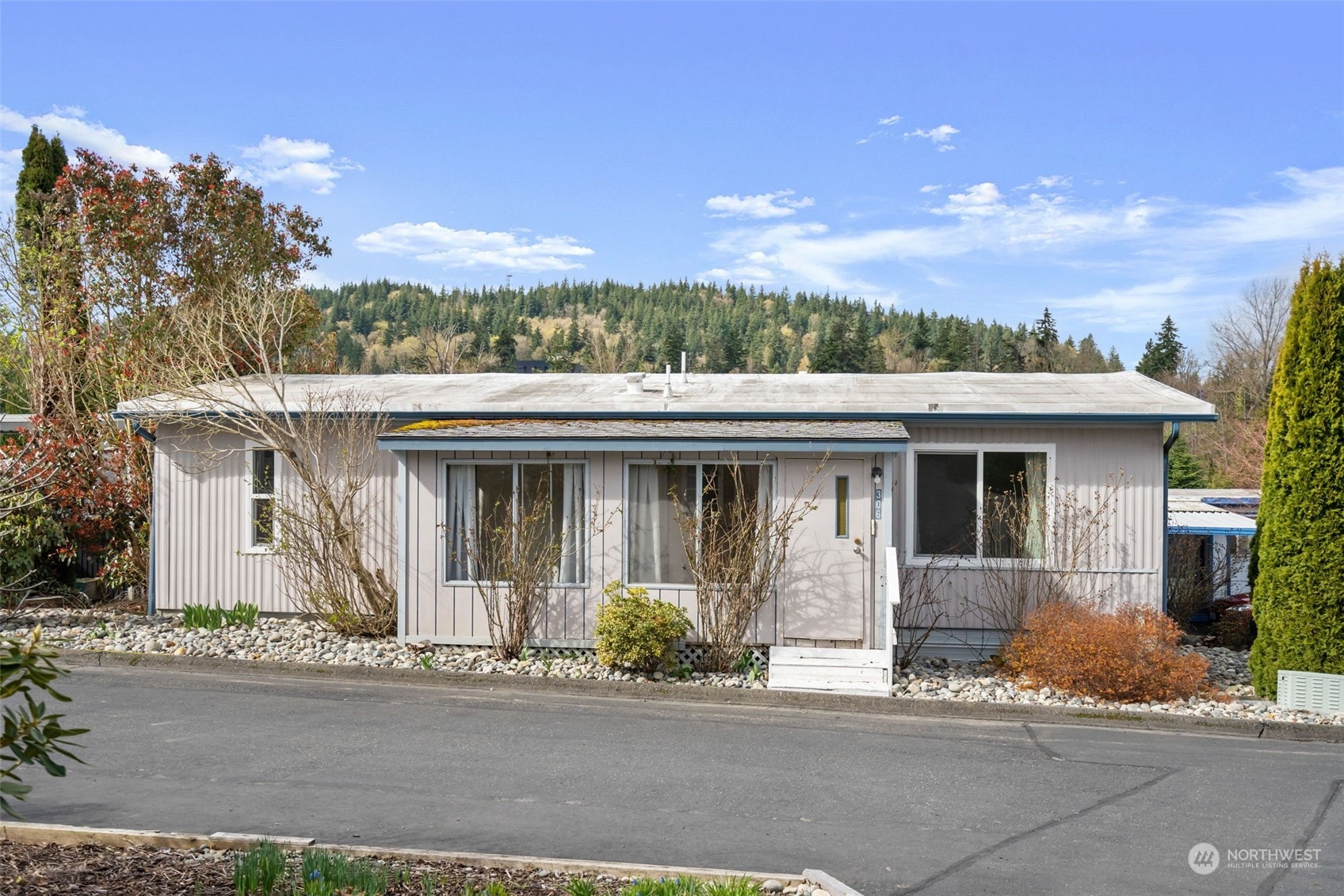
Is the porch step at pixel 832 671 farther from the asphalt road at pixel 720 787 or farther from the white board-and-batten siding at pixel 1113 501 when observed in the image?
the white board-and-batten siding at pixel 1113 501

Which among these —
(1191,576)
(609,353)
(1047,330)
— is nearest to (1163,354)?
(1047,330)


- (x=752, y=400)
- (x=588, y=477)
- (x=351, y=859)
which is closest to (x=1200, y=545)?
(x=752, y=400)

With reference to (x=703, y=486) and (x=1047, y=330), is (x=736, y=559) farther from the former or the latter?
(x=1047, y=330)

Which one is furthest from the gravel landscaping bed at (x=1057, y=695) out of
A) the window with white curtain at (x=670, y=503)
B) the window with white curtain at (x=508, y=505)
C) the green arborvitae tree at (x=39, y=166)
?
the green arborvitae tree at (x=39, y=166)

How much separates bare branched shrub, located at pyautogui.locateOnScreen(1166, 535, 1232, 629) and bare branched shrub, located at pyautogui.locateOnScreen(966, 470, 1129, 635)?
3.03 metres

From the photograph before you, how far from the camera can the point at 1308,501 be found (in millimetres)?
9906

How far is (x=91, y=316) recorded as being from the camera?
18.5m

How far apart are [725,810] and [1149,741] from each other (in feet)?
14.2

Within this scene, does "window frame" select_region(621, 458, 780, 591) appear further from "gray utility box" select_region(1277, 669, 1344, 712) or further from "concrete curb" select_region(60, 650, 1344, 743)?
"gray utility box" select_region(1277, 669, 1344, 712)

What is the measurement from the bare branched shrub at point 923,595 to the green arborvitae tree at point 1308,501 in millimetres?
3186

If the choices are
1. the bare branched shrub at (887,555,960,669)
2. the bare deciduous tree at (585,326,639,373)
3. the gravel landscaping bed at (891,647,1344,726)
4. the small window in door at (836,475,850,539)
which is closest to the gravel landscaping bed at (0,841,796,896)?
the gravel landscaping bed at (891,647,1344,726)

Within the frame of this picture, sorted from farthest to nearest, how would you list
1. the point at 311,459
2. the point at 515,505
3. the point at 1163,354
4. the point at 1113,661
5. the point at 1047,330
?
the point at 1047,330
the point at 1163,354
the point at 311,459
the point at 515,505
the point at 1113,661

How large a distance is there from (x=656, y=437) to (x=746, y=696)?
9.73 ft

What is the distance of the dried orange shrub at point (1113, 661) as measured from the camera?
9727mm
